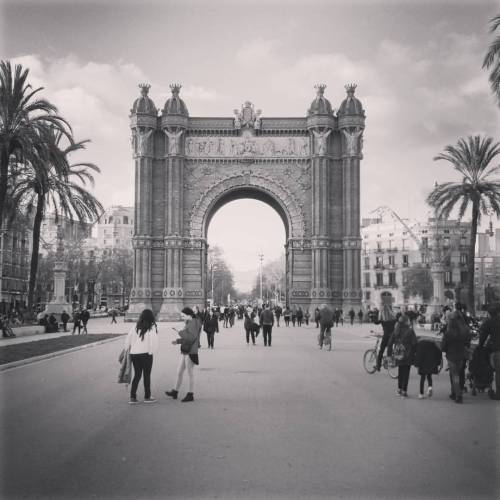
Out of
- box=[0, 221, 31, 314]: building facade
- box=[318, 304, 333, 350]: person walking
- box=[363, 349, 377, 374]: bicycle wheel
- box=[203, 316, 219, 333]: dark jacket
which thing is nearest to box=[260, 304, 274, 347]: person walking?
box=[203, 316, 219, 333]: dark jacket

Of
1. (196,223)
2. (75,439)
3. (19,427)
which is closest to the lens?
(75,439)

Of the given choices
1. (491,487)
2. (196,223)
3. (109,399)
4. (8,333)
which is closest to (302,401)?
(109,399)

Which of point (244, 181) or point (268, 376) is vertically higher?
point (244, 181)

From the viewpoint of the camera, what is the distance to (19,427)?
28.1 feet

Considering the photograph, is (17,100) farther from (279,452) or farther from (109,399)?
(279,452)

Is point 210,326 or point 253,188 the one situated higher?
point 253,188

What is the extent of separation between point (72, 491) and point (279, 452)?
2.42 metres

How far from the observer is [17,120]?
83.8 ft

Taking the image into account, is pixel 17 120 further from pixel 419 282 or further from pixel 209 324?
pixel 419 282

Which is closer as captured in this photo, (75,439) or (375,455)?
(375,455)

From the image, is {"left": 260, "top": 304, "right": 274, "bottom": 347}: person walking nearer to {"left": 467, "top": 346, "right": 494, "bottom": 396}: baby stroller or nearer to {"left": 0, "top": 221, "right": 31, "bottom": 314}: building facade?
{"left": 467, "top": 346, "right": 494, "bottom": 396}: baby stroller

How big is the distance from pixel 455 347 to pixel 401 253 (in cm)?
7766

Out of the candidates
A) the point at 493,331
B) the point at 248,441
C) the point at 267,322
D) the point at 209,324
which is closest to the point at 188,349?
the point at 248,441

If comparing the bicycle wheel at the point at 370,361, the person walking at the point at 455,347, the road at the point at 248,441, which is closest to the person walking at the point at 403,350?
the road at the point at 248,441
